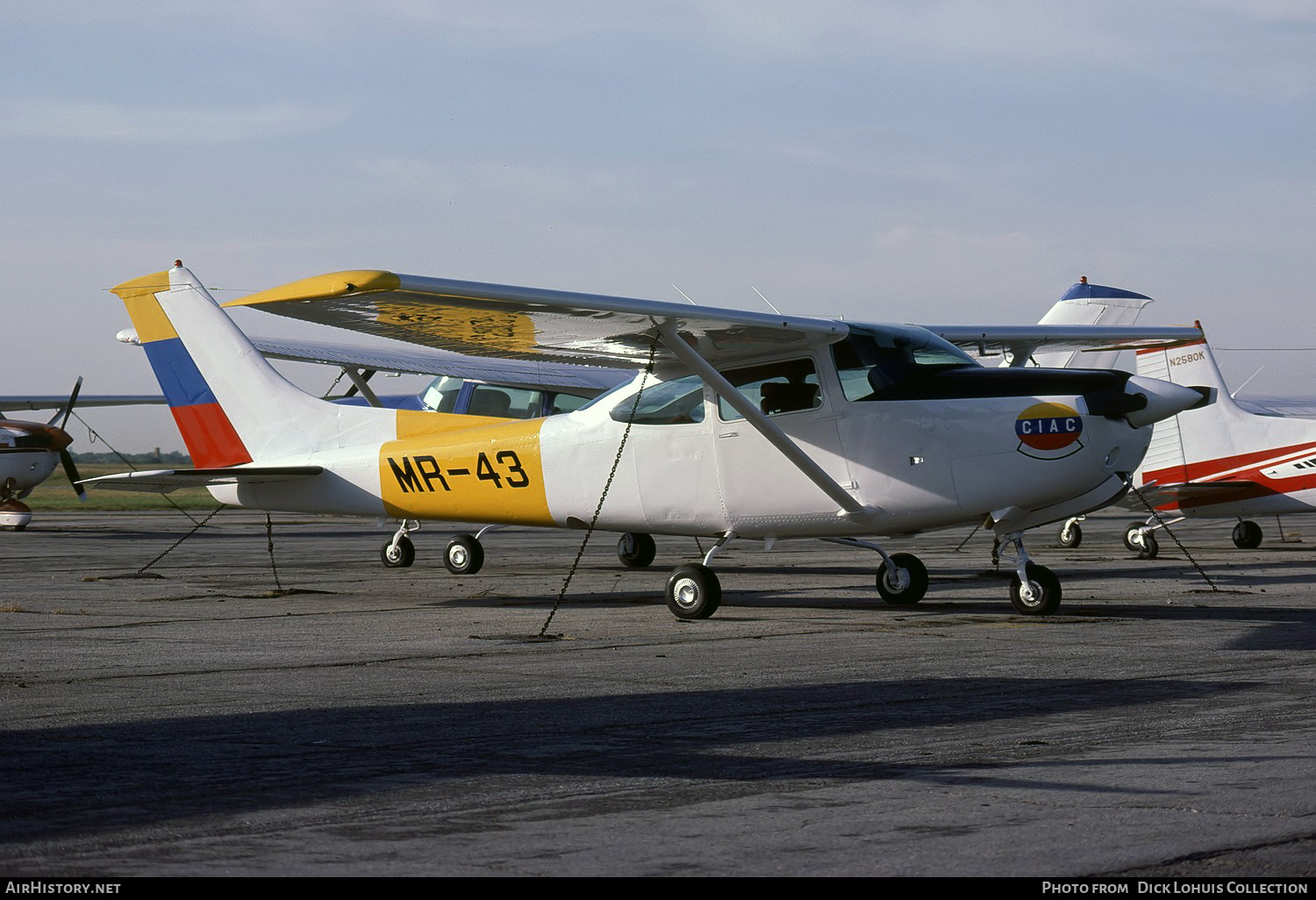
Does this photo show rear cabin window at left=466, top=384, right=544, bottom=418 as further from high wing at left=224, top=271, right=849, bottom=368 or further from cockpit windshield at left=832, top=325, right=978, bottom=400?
cockpit windshield at left=832, top=325, right=978, bottom=400

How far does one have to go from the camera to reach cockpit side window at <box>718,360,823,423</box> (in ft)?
36.9

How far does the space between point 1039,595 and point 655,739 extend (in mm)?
6010

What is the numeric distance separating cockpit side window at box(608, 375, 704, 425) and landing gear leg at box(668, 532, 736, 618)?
143 centimetres

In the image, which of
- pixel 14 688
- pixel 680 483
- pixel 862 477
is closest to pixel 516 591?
pixel 680 483

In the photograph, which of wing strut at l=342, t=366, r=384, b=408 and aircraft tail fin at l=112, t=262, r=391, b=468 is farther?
wing strut at l=342, t=366, r=384, b=408

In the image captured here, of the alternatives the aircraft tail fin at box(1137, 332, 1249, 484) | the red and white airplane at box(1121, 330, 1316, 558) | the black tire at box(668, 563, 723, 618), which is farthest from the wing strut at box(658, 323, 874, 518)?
the aircraft tail fin at box(1137, 332, 1249, 484)

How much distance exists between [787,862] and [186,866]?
159 centimetres

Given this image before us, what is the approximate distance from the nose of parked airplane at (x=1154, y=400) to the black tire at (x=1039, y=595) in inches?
56.2

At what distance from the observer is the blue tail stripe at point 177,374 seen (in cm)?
1515

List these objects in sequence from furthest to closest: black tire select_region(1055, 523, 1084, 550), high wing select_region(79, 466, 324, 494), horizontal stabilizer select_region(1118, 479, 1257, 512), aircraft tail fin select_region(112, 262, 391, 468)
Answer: black tire select_region(1055, 523, 1084, 550) < horizontal stabilizer select_region(1118, 479, 1257, 512) < aircraft tail fin select_region(112, 262, 391, 468) < high wing select_region(79, 466, 324, 494)

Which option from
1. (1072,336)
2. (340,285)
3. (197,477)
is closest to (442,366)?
(197,477)

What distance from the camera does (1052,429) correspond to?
10227 millimetres

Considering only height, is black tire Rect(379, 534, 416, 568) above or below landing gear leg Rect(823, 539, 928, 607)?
below

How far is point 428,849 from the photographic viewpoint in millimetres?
3781
